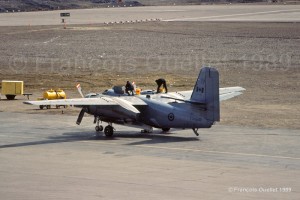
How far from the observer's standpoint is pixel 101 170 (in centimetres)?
3328

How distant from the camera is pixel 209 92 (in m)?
40.3

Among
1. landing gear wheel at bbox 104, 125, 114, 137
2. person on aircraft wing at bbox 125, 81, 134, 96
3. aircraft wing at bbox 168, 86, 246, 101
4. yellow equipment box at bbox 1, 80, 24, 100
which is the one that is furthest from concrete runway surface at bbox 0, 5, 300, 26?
landing gear wheel at bbox 104, 125, 114, 137

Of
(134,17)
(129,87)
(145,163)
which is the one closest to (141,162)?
(145,163)

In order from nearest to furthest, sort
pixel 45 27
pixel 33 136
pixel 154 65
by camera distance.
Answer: pixel 33 136 → pixel 154 65 → pixel 45 27

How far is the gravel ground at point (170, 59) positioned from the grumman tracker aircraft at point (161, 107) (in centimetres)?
640

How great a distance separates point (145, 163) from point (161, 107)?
688 cm

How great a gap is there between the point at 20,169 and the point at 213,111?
10732 millimetres

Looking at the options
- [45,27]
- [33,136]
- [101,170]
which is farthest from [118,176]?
[45,27]

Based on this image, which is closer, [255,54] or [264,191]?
[264,191]

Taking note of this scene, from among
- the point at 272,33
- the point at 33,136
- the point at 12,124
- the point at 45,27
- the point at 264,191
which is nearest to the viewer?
the point at 264,191

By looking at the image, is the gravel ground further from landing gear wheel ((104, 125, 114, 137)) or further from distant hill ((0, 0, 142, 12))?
distant hill ((0, 0, 142, 12))

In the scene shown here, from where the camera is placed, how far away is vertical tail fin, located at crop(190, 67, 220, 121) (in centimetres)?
4006

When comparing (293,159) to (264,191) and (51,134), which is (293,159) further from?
(51,134)

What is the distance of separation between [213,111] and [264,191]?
447 inches
